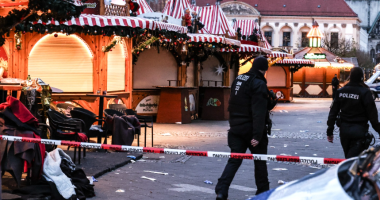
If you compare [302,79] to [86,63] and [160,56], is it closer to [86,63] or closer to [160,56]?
[160,56]

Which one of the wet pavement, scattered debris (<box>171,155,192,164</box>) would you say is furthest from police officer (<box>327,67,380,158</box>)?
scattered debris (<box>171,155,192,164</box>)

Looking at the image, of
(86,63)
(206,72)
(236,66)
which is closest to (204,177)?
(86,63)

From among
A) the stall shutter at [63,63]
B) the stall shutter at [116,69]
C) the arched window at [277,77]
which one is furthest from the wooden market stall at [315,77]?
the stall shutter at [63,63]

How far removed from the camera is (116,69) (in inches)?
592

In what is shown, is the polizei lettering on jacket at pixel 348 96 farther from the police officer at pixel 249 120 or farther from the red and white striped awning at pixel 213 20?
the red and white striped awning at pixel 213 20

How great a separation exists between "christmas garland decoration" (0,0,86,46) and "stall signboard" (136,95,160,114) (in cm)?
1092

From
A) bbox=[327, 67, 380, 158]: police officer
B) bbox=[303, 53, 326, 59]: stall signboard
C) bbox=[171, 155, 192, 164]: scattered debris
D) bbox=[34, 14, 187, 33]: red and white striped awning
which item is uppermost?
bbox=[303, 53, 326, 59]: stall signboard

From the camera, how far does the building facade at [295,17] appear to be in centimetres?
8419

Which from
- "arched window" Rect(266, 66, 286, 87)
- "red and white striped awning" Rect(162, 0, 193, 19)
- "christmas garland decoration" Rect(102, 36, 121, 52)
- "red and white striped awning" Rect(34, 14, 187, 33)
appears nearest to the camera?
"red and white striped awning" Rect(34, 14, 187, 33)

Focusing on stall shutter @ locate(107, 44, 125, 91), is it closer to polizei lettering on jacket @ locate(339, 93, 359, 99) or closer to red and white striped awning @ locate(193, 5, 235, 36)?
polizei lettering on jacket @ locate(339, 93, 359, 99)

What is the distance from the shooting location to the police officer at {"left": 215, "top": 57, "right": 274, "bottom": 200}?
247 inches

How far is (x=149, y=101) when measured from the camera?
18.4 metres

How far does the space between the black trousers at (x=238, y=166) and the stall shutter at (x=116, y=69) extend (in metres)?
8.49

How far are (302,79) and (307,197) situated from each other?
45719 millimetres
